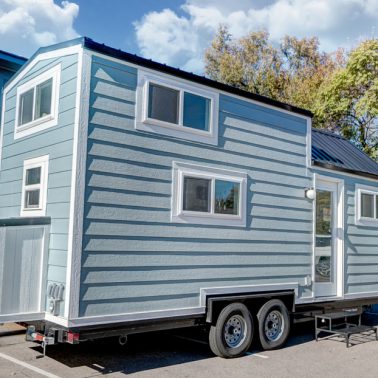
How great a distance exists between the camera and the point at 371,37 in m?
17.2

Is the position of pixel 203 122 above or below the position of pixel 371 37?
below

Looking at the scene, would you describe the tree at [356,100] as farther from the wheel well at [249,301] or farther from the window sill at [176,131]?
the window sill at [176,131]

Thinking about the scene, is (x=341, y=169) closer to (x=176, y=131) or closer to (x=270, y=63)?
(x=176, y=131)

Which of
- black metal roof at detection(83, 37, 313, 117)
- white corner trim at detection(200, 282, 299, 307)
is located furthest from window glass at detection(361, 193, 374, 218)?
black metal roof at detection(83, 37, 313, 117)

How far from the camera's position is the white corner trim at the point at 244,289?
20.3 ft

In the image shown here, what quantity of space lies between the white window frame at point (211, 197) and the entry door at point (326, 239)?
2.03 meters

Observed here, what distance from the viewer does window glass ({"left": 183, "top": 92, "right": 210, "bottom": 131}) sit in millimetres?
6332

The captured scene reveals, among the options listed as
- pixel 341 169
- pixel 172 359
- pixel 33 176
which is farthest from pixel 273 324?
pixel 33 176

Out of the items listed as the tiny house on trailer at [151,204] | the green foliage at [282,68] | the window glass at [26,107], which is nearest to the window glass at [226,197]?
the tiny house on trailer at [151,204]

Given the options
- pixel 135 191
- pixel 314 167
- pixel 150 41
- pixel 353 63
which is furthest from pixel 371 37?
pixel 135 191

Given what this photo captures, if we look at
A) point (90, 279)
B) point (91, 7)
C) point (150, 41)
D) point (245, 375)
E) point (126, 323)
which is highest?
point (150, 41)

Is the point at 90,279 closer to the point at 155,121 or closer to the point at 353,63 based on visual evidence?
the point at 155,121

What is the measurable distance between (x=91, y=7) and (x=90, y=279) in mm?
6162

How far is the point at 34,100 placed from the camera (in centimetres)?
629
